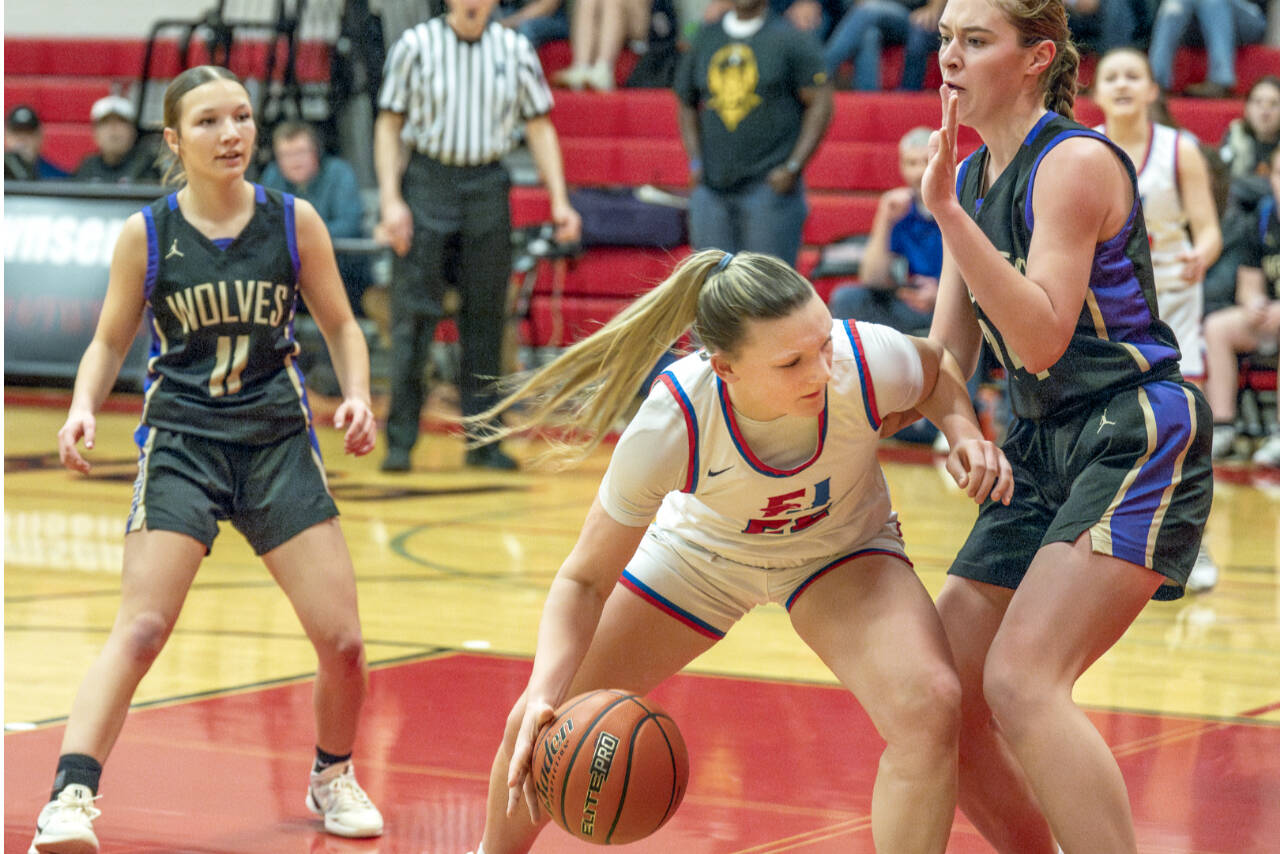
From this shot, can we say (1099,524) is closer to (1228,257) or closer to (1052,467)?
(1052,467)

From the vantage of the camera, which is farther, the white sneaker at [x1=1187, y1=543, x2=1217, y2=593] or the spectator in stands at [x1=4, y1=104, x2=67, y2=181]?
the spectator in stands at [x1=4, y1=104, x2=67, y2=181]

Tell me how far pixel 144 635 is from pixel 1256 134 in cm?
825

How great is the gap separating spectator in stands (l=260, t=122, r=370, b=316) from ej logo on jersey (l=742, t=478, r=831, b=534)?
756cm

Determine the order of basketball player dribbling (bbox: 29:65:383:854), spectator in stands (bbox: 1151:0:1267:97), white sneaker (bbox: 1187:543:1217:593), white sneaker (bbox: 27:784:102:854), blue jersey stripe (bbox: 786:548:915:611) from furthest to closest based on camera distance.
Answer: spectator in stands (bbox: 1151:0:1267:97)
white sneaker (bbox: 1187:543:1217:593)
basketball player dribbling (bbox: 29:65:383:854)
white sneaker (bbox: 27:784:102:854)
blue jersey stripe (bbox: 786:548:915:611)

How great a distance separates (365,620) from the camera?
5625mm

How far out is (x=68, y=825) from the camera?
3266 mm

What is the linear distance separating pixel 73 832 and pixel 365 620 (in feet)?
7.80

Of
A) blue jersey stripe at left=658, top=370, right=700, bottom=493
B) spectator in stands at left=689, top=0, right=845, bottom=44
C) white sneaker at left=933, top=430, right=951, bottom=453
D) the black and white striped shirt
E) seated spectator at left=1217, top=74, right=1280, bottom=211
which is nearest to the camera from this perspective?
blue jersey stripe at left=658, top=370, right=700, bottom=493

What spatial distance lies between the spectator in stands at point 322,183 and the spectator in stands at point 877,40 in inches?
144

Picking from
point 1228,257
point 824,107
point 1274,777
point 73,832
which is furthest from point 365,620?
point 1228,257

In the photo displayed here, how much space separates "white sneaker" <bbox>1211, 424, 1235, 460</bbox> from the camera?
858 centimetres

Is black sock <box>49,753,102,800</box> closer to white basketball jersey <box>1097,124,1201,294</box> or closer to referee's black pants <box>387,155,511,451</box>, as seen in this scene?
white basketball jersey <box>1097,124,1201,294</box>

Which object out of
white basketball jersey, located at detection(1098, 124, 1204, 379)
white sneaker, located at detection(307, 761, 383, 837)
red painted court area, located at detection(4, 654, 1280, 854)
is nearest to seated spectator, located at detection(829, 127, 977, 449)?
white basketball jersey, located at detection(1098, 124, 1204, 379)

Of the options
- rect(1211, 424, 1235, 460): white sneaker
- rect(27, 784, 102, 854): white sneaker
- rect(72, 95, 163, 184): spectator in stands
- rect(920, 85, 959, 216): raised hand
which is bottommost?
rect(1211, 424, 1235, 460): white sneaker
